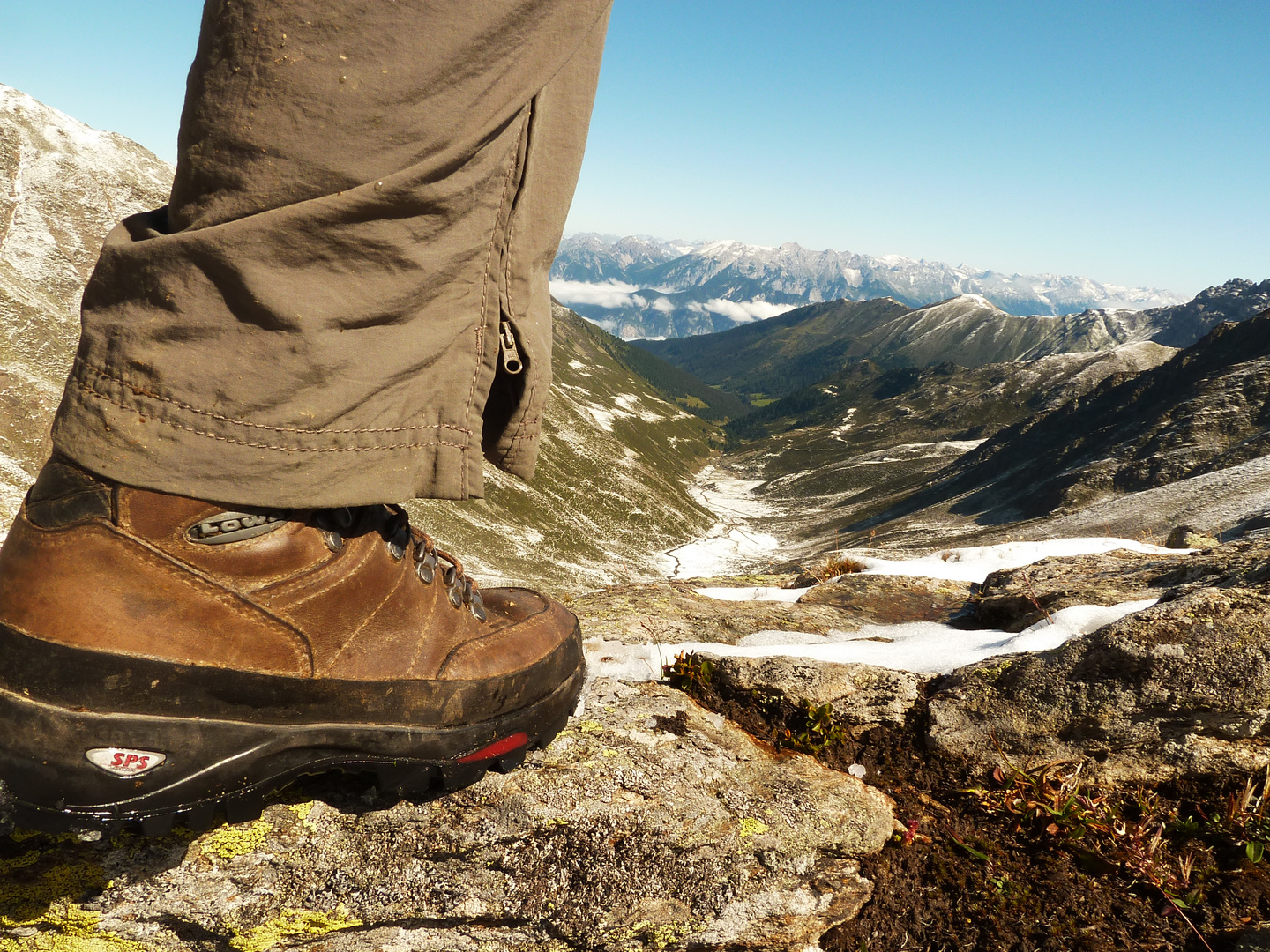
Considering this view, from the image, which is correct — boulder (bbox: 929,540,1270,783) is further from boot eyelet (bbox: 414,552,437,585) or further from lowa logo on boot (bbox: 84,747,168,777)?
lowa logo on boot (bbox: 84,747,168,777)

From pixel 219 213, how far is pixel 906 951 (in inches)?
165

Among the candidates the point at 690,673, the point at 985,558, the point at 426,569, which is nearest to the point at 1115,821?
the point at 690,673

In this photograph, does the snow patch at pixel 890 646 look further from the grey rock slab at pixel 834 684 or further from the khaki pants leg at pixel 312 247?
the khaki pants leg at pixel 312 247

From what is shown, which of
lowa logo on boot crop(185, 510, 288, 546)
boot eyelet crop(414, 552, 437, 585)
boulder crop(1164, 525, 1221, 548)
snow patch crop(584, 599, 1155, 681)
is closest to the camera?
lowa logo on boot crop(185, 510, 288, 546)

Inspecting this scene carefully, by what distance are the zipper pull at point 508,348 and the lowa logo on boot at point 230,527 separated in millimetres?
1155

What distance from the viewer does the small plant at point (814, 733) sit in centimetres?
433

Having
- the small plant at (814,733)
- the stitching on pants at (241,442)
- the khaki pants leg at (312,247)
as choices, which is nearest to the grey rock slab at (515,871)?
the small plant at (814,733)

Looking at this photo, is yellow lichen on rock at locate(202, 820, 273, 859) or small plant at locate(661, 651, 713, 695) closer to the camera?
yellow lichen on rock at locate(202, 820, 273, 859)

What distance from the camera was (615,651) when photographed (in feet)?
Result: 18.0

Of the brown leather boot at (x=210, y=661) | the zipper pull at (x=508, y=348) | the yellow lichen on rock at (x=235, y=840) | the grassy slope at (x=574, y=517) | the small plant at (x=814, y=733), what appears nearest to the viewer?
the brown leather boot at (x=210, y=661)

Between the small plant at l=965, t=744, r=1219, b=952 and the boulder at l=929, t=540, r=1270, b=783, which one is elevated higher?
the boulder at l=929, t=540, r=1270, b=783

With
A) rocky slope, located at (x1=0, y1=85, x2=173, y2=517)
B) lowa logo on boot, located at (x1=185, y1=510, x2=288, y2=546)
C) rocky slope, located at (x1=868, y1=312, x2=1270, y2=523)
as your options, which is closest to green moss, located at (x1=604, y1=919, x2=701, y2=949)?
lowa logo on boot, located at (x1=185, y1=510, x2=288, y2=546)

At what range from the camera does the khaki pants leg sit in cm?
215

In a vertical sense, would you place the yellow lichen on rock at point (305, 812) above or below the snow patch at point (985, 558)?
below
